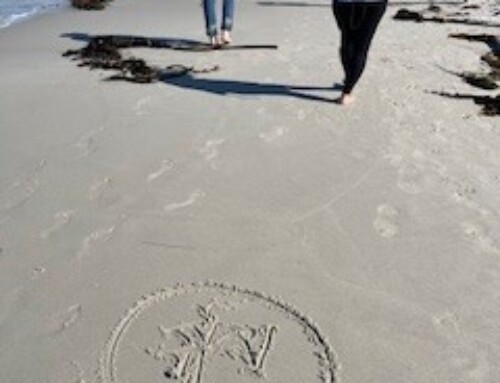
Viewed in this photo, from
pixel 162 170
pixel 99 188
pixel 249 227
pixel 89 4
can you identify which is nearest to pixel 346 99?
pixel 162 170

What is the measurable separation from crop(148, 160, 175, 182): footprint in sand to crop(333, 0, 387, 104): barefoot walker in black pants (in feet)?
6.32

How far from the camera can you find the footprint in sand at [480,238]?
4.21m

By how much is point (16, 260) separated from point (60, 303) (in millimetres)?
539

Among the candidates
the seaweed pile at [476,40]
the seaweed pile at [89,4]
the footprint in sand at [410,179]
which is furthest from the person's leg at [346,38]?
the seaweed pile at [89,4]

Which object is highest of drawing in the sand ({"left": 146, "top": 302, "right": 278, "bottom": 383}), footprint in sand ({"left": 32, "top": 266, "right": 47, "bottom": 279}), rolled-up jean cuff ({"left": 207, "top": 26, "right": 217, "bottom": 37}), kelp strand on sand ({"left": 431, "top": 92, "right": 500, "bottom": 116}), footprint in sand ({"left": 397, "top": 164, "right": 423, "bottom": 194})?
drawing in the sand ({"left": 146, "top": 302, "right": 278, "bottom": 383})

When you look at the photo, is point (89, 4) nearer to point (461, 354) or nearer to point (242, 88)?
point (242, 88)

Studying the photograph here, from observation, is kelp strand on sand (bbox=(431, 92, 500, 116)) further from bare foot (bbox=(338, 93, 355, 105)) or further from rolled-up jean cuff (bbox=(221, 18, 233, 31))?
rolled-up jean cuff (bbox=(221, 18, 233, 31))

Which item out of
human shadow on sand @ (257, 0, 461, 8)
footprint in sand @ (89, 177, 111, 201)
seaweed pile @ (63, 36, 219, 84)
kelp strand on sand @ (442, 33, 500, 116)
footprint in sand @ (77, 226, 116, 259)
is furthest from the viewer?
human shadow on sand @ (257, 0, 461, 8)

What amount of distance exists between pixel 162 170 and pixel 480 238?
2208 millimetres

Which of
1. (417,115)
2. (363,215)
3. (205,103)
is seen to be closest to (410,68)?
(417,115)

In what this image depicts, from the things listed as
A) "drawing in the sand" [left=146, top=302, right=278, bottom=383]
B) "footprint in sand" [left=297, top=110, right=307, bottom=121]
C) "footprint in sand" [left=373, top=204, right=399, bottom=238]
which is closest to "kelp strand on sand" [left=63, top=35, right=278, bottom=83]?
"footprint in sand" [left=297, top=110, right=307, bottom=121]

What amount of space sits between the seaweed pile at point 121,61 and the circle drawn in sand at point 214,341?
3748 millimetres

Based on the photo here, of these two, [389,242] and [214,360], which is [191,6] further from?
[214,360]

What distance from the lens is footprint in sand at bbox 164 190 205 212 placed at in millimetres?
4625
